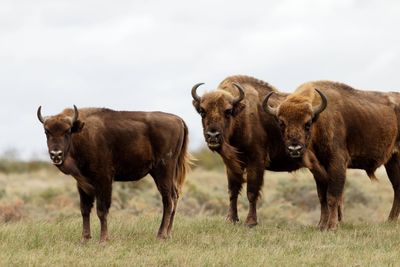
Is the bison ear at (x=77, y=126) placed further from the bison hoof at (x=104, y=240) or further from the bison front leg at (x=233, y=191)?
the bison front leg at (x=233, y=191)

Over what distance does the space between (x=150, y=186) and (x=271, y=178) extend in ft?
19.5

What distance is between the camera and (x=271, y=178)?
33469 mm

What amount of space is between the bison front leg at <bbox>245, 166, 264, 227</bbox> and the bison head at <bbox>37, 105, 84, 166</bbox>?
3.78 metres

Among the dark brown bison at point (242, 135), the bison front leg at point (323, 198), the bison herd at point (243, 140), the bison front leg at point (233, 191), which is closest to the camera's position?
the bison herd at point (243, 140)

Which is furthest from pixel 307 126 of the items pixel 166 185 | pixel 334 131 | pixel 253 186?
pixel 166 185

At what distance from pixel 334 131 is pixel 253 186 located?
5.63 feet

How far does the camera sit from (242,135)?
1473 cm

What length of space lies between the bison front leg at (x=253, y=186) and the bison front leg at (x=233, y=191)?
16.0 inches

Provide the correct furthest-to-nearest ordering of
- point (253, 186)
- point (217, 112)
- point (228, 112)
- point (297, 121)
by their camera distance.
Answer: point (253, 186)
point (228, 112)
point (217, 112)
point (297, 121)

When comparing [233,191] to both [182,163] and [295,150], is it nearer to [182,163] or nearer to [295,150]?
[182,163]

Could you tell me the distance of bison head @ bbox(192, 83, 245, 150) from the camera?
14.0 metres

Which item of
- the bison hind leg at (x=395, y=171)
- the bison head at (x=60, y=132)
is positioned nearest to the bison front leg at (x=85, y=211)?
the bison head at (x=60, y=132)

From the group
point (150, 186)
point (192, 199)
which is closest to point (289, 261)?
point (192, 199)

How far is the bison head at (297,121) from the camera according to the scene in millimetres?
13648
